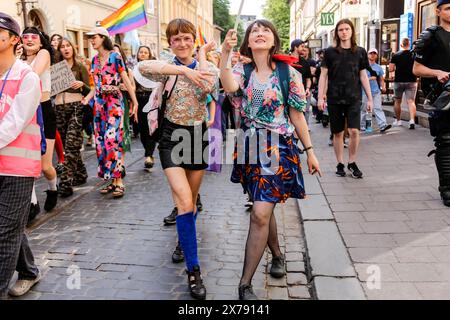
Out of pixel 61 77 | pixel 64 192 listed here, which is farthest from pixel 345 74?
pixel 64 192

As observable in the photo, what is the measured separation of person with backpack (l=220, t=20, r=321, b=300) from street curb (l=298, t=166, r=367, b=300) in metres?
0.58

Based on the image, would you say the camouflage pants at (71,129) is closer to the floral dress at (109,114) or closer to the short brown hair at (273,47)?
the floral dress at (109,114)

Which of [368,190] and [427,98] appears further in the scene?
[368,190]

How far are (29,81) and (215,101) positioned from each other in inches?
64.6

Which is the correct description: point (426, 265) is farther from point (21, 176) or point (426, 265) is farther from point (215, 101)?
point (21, 176)

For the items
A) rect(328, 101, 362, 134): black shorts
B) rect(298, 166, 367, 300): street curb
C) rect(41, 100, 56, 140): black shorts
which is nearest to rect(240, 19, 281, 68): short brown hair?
rect(298, 166, 367, 300): street curb

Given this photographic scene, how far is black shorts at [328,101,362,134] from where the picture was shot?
7035 mm

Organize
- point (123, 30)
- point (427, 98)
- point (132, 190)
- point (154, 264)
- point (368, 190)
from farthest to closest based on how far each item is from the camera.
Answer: point (123, 30), point (132, 190), point (368, 190), point (427, 98), point (154, 264)

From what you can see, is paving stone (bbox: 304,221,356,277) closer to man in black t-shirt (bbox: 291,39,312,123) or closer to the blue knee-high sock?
the blue knee-high sock

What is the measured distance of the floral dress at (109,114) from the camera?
21.5ft

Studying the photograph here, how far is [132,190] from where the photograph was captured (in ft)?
22.8

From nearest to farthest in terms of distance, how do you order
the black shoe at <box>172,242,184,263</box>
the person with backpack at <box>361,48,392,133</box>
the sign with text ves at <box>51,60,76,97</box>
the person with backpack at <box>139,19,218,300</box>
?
the person with backpack at <box>139,19,218,300</box> < the black shoe at <box>172,242,184,263</box> < the sign with text ves at <box>51,60,76,97</box> < the person with backpack at <box>361,48,392,133</box>

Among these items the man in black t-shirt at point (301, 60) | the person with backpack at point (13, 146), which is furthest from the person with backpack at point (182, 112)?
the man in black t-shirt at point (301, 60)
